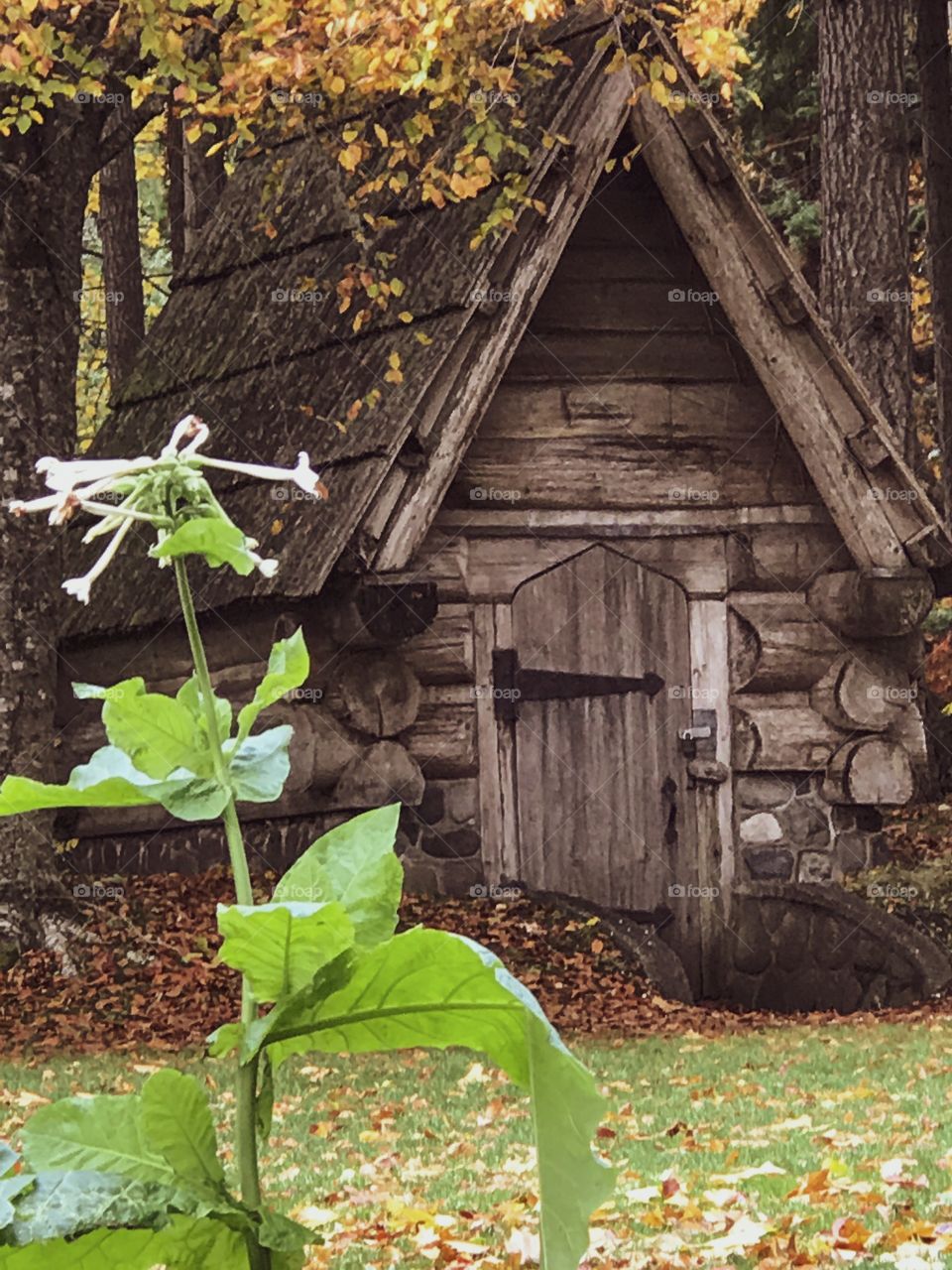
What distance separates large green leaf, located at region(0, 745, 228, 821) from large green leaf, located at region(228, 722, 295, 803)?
0.12ft

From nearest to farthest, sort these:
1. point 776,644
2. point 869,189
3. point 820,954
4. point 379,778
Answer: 1. point 379,778
2. point 820,954
3. point 776,644
4. point 869,189

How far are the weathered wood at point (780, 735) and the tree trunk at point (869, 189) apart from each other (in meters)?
4.51

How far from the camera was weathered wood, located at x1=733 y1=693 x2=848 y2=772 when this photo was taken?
12.1 metres

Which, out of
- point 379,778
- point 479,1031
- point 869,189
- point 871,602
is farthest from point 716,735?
point 479,1031

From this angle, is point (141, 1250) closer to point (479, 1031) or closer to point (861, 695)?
point (479, 1031)

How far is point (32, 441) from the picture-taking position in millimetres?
10203

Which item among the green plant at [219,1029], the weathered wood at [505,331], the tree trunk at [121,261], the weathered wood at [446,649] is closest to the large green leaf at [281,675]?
the green plant at [219,1029]

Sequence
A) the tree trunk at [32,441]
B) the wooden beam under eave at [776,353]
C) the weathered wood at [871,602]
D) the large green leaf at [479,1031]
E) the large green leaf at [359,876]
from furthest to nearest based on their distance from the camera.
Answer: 1. the weathered wood at [871,602]
2. the wooden beam under eave at [776,353]
3. the tree trunk at [32,441]
4. the large green leaf at [359,876]
5. the large green leaf at [479,1031]

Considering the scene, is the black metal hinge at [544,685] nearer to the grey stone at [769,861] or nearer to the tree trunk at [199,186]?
the grey stone at [769,861]

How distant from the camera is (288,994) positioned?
1.60m

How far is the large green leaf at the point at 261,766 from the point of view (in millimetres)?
1646

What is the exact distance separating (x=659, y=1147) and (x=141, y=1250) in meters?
5.14

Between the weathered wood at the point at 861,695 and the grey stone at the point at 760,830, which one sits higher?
the weathered wood at the point at 861,695

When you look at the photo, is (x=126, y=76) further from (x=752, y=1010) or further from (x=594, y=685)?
(x=752, y=1010)
